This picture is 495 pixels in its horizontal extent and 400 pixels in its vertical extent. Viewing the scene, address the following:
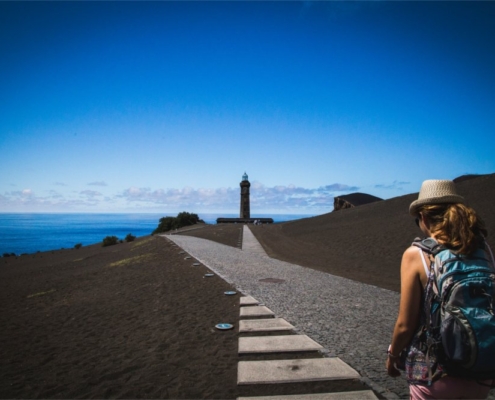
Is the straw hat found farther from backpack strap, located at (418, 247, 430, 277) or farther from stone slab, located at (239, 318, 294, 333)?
stone slab, located at (239, 318, 294, 333)

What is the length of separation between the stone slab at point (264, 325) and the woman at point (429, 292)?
3.78 m

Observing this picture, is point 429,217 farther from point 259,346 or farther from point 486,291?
point 259,346

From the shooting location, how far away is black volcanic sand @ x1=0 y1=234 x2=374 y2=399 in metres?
4.02

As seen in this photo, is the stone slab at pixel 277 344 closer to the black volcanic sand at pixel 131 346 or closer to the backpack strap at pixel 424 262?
the black volcanic sand at pixel 131 346

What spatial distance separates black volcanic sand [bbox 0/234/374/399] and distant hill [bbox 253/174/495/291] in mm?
6438

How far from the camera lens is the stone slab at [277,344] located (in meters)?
4.80

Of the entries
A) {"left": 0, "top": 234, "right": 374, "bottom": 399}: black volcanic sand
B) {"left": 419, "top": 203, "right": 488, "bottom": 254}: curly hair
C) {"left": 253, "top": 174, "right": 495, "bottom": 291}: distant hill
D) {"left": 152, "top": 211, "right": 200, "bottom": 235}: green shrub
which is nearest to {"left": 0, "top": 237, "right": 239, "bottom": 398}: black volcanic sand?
{"left": 0, "top": 234, "right": 374, "bottom": 399}: black volcanic sand

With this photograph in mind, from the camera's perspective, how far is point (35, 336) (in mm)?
6441

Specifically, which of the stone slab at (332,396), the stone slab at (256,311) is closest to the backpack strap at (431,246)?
the stone slab at (332,396)

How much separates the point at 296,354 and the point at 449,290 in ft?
11.3

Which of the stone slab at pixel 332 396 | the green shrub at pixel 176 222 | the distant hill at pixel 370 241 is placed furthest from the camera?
the green shrub at pixel 176 222

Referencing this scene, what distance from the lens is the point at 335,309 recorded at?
702cm

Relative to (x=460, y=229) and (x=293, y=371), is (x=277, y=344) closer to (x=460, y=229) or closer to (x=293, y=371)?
(x=293, y=371)

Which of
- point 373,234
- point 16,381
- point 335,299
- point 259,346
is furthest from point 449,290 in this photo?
point 373,234
